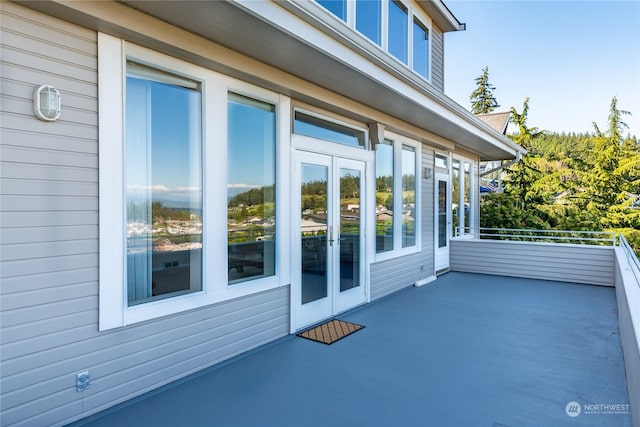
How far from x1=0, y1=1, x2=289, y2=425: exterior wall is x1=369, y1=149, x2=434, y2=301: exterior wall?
147 inches

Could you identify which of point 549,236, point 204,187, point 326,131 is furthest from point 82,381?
point 549,236

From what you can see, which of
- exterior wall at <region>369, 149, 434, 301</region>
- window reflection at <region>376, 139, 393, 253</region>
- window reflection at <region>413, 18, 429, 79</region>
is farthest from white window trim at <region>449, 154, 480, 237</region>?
window reflection at <region>376, 139, 393, 253</region>

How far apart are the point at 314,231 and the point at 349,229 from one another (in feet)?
2.41

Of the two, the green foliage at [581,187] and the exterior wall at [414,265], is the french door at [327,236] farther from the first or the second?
the green foliage at [581,187]

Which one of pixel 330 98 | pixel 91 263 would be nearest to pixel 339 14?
pixel 330 98

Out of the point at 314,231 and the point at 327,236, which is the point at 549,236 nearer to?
the point at 327,236

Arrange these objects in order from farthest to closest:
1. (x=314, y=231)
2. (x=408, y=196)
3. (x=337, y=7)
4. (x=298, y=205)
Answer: (x=408, y=196) < (x=314, y=231) < (x=337, y=7) < (x=298, y=205)

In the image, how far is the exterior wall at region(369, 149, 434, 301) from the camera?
5812mm

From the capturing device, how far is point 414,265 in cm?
684

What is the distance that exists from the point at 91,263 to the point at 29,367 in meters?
0.67

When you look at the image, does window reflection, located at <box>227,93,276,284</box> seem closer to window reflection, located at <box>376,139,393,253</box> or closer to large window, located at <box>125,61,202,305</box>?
large window, located at <box>125,61,202,305</box>

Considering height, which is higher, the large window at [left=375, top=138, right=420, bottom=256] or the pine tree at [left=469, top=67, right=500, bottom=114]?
the pine tree at [left=469, top=67, right=500, bottom=114]

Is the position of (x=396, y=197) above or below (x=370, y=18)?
below

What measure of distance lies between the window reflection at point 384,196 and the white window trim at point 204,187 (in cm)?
207
